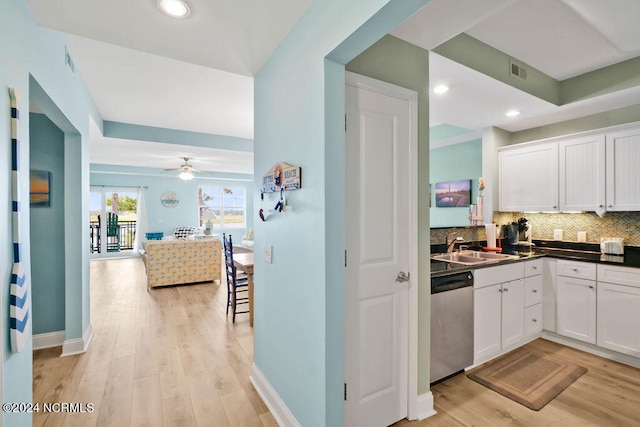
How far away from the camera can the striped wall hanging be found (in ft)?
4.59

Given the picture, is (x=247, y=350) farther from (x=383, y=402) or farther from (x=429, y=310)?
(x=429, y=310)

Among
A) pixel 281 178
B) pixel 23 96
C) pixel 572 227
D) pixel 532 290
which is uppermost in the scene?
pixel 23 96

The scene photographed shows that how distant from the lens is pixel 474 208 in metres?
3.69

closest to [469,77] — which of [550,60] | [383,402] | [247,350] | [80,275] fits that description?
[550,60]

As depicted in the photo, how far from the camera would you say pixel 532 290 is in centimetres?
304

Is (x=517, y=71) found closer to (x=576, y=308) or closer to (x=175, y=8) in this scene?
(x=576, y=308)

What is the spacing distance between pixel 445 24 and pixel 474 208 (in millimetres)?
2433

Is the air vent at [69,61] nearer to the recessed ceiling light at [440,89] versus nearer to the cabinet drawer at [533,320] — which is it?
the recessed ceiling light at [440,89]

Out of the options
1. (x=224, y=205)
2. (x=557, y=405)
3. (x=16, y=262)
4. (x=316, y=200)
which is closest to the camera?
(x=16, y=262)

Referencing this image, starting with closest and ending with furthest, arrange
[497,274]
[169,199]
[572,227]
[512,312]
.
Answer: [497,274] → [512,312] → [572,227] → [169,199]

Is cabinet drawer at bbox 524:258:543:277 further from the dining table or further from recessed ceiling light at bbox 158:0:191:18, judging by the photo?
recessed ceiling light at bbox 158:0:191:18

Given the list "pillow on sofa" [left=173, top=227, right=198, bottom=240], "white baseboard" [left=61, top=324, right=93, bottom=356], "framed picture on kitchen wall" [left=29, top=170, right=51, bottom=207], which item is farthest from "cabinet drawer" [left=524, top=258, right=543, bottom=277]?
"pillow on sofa" [left=173, top=227, right=198, bottom=240]

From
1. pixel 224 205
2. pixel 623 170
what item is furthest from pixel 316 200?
pixel 224 205

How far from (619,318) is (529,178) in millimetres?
1629
